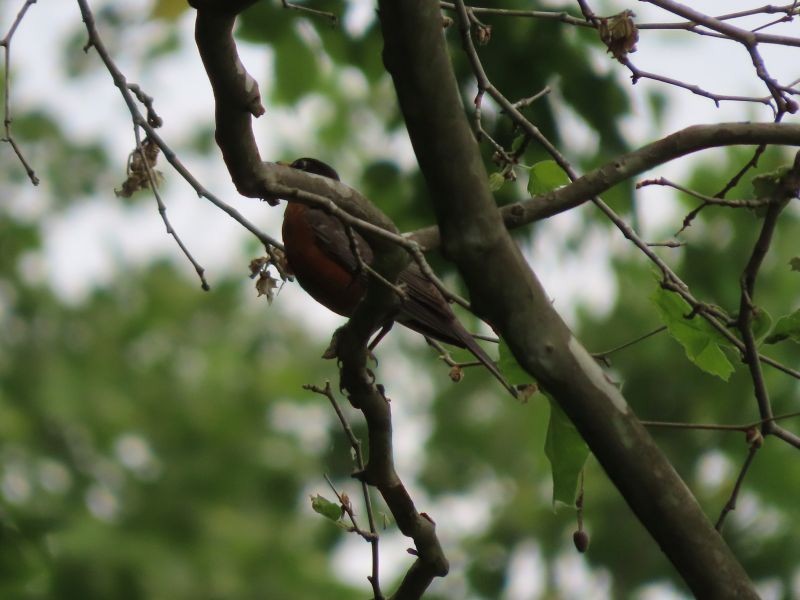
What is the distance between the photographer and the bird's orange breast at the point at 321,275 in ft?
14.8

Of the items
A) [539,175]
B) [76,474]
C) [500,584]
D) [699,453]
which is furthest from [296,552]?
[539,175]

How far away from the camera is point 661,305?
2404 millimetres

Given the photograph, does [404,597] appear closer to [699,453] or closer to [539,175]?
[539,175]

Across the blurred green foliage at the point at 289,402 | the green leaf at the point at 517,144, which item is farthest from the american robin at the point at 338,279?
the green leaf at the point at 517,144

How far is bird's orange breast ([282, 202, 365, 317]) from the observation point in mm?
4504

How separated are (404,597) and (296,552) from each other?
1022 cm

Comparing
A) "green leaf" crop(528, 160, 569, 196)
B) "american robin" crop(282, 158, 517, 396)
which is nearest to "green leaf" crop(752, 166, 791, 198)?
"green leaf" crop(528, 160, 569, 196)

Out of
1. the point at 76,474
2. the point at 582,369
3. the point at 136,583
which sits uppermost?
the point at 76,474

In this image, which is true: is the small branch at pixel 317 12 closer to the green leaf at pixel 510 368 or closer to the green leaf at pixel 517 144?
the green leaf at pixel 517 144

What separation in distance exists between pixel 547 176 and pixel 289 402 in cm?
1321

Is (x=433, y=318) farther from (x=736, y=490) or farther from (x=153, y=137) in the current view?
(x=736, y=490)

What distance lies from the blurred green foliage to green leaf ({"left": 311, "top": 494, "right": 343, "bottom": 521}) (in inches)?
54.3

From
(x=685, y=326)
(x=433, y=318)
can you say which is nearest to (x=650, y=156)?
(x=685, y=326)

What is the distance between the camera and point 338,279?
455 centimetres
